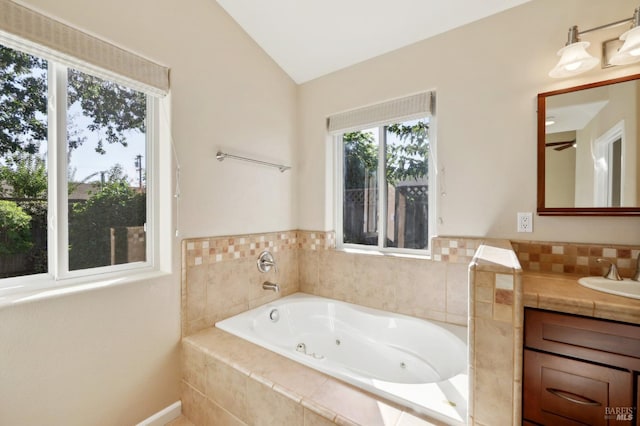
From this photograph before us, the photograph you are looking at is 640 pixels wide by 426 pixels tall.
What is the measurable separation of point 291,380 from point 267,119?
2.02 metres

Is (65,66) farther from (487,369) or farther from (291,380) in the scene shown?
(487,369)

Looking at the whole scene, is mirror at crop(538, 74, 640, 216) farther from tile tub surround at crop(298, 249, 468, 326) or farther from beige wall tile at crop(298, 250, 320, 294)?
beige wall tile at crop(298, 250, 320, 294)

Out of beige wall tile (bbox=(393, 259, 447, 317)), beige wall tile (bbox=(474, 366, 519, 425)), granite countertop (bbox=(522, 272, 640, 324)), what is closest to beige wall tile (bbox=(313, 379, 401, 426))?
beige wall tile (bbox=(474, 366, 519, 425))

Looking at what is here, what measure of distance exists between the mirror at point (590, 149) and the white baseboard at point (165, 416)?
2.59 meters

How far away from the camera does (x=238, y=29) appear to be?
7.16 feet

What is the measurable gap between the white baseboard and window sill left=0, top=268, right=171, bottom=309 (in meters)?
0.84

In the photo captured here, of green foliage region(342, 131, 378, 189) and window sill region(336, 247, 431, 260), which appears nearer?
window sill region(336, 247, 431, 260)

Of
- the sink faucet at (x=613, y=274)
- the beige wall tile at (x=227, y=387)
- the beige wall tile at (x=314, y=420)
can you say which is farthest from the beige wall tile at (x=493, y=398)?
the beige wall tile at (x=227, y=387)

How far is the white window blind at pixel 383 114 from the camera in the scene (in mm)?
2082

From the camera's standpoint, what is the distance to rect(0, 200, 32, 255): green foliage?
127 cm

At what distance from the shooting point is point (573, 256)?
1.57 metres

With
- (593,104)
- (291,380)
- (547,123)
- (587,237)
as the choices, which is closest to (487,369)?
(291,380)

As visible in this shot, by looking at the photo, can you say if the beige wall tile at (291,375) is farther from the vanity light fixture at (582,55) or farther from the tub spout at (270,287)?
the vanity light fixture at (582,55)

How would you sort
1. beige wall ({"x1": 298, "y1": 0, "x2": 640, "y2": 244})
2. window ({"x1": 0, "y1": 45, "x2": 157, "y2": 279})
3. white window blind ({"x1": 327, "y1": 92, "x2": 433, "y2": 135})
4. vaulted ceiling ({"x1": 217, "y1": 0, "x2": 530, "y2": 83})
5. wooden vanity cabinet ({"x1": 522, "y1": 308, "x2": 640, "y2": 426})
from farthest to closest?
white window blind ({"x1": 327, "y1": 92, "x2": 433, "y2": 135}) < vaulted ceiling ({"x1": 217, "y1": 0, "x2": 530, "y2": 83}) < beige wall ({"x1": 298, "y1": 0, "x2": 640, "y2": 244}) < window ({"x1": 0, "y1": 45, "x2": 157, "y2": 279}) < wooden vanity cabinet ({"x1": 522, "y1": 308, "x2": 640, "y2": 426})
